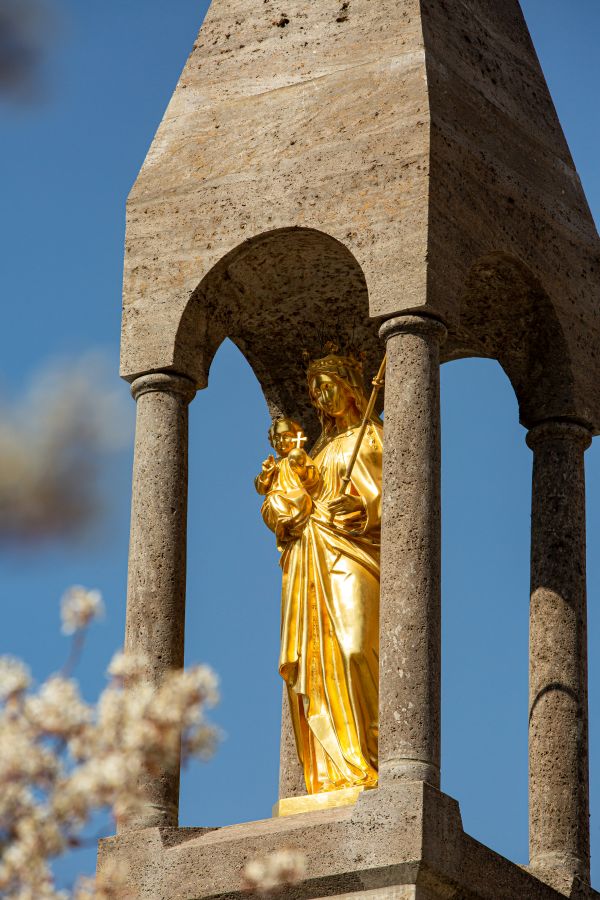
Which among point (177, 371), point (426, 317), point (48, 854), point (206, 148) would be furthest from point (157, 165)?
point (48, 854)

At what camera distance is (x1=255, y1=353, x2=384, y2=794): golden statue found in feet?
53.0

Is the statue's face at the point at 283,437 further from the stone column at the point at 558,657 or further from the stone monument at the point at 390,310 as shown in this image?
the stone column at the point at 558,657

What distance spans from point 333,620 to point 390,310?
2233mm

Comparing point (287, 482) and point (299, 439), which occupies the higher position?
point (299, 439)

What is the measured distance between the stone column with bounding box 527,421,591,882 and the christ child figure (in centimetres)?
167

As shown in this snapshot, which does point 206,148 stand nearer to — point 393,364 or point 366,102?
point 366,102

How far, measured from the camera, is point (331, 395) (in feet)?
56.6

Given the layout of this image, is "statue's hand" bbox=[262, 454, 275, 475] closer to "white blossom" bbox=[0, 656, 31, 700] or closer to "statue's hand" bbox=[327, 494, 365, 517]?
"statue's hand" bbox=[327, 494, 365, 517]

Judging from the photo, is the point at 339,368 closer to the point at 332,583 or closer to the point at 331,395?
the point at 331,395

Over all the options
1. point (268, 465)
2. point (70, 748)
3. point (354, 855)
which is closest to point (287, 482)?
point (268, 465)

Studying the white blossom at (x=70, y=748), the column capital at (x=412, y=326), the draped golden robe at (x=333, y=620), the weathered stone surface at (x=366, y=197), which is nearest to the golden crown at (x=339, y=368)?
the weathered stone surface at (x=366, y=197)

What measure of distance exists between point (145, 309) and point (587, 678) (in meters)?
4.02

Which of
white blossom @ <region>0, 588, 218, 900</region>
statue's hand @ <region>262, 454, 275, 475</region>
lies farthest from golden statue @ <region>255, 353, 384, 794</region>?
white blossom @ <region>0, 588, 218, 900</region>

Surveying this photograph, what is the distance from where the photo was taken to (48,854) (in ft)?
30.8
